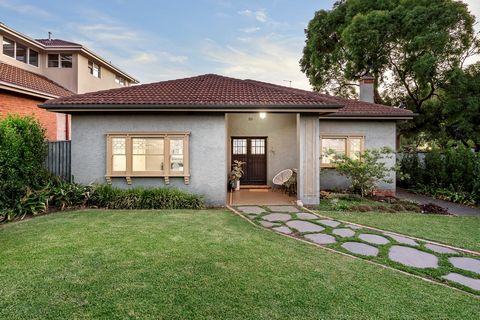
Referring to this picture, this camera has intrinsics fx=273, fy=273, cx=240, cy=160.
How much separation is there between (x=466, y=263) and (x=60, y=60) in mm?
20476

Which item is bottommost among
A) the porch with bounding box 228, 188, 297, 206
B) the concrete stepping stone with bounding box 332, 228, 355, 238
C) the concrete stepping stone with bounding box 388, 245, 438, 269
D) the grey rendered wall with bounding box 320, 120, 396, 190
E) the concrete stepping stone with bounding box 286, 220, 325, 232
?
the concrete stepping stone with bounding box 388, 245, 438, 269

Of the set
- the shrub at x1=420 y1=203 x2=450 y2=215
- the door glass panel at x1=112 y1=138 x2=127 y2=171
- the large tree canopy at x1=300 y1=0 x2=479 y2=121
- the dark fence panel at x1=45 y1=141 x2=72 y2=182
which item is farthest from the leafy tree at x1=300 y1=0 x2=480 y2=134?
the dark fence panel at x1=45 y1=141 x2=72 y2=182

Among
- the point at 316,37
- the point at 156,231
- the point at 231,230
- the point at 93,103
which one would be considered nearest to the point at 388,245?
the point at 231,230

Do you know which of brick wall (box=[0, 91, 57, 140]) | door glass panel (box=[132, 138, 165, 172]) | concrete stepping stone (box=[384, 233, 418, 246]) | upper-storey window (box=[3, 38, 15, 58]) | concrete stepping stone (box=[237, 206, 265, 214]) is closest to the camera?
concrete stepping stone (box=[384, 233, 418, 246])

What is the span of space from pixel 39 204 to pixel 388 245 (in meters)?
8.34

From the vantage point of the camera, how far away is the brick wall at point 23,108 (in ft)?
35.5

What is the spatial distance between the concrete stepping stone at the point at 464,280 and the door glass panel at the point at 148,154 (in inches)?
288

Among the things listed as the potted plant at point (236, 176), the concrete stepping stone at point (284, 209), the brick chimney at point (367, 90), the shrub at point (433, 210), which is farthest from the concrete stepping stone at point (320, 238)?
the brick chimney at point (367, 90)

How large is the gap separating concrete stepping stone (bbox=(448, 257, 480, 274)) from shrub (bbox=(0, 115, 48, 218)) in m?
9.20

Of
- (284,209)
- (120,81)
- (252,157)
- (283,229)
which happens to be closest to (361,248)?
(283,229)

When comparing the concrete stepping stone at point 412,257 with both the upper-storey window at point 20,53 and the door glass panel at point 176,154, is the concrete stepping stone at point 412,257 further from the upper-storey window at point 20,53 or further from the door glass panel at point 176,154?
the upper-storey window at point 20,53

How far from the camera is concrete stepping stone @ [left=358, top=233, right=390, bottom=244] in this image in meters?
5.26

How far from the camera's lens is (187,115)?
8461 millimetres

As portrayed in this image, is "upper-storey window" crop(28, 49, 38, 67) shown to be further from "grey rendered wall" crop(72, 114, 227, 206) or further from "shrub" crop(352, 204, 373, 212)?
"shrub" crop(352, 204, 373, 212)
